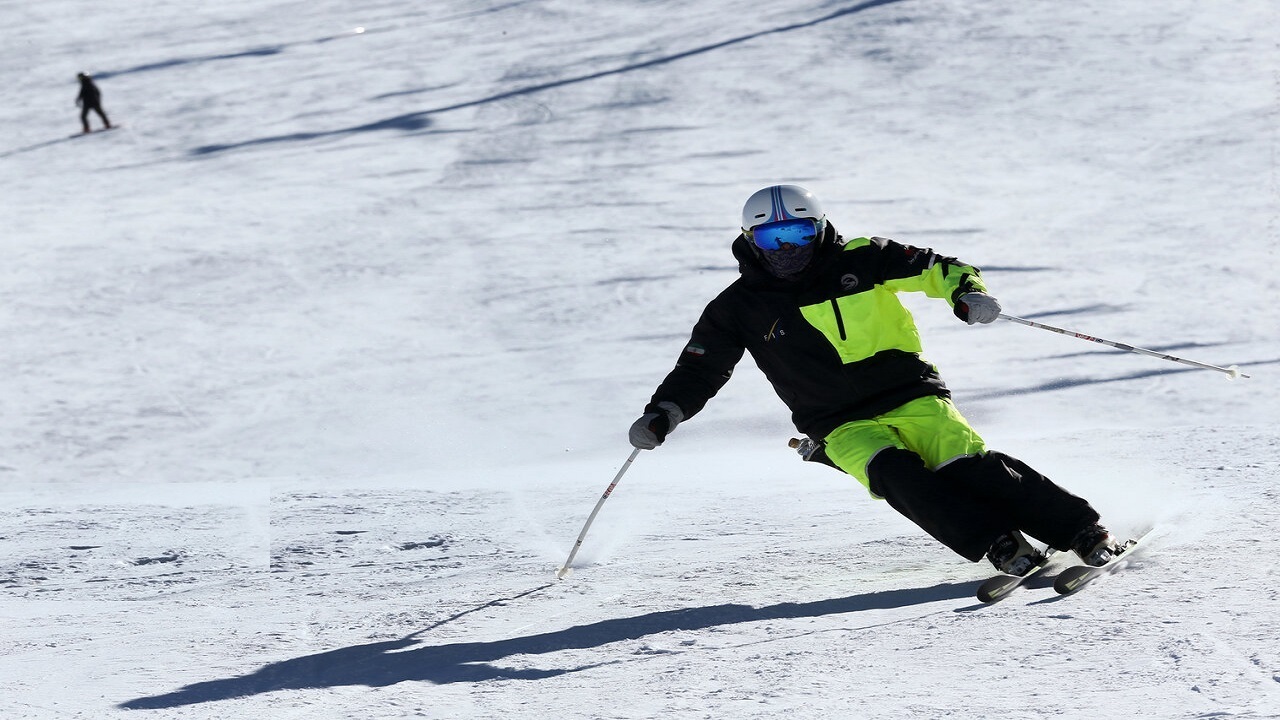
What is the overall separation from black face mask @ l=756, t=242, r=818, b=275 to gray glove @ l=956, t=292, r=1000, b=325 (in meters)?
0.52

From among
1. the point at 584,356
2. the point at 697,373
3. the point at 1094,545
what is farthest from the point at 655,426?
the point at 584,356

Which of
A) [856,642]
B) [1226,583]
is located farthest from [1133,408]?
[856,642]

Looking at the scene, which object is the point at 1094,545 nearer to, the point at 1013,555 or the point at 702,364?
the point at 1013,555

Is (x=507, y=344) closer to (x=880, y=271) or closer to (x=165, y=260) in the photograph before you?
(x=165, y=260)

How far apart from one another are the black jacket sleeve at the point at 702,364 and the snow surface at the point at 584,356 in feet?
1.94

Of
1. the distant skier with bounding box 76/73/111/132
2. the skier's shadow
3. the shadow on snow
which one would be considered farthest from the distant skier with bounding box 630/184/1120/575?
the distant skier with bounding box 76/73/111/132

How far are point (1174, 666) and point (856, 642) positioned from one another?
2.68 ft

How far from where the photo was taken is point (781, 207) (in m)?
4.40

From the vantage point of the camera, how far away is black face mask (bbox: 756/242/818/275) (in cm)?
443

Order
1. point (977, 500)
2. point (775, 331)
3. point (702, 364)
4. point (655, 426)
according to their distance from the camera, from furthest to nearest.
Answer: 1. point (702, 364)
2. point (655, 426)
3. point (775, 331)
4. point (977, 500)

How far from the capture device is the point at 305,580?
471cm

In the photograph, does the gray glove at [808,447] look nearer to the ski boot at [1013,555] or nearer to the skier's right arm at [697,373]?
the skier's right arm at [697,373]

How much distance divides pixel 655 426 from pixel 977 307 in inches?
45.6

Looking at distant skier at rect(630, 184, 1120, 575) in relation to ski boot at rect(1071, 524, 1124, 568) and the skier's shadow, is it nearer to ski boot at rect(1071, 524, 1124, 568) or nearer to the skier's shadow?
ski boot at rect(1071, 524, 1124, 568)
